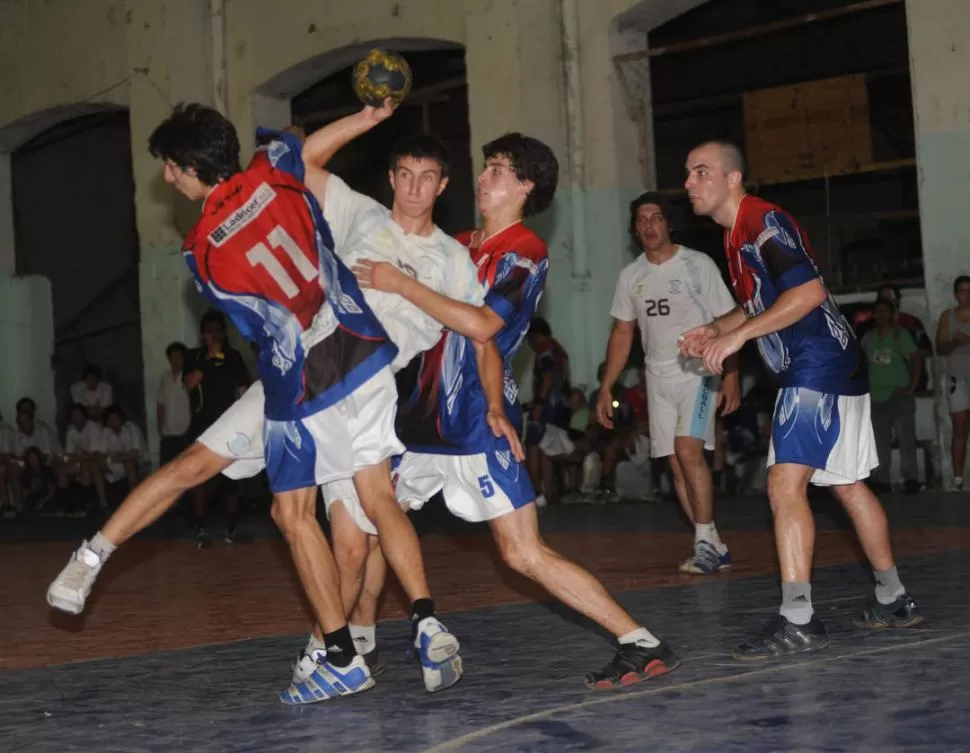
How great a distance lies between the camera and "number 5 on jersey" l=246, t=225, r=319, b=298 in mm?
5215

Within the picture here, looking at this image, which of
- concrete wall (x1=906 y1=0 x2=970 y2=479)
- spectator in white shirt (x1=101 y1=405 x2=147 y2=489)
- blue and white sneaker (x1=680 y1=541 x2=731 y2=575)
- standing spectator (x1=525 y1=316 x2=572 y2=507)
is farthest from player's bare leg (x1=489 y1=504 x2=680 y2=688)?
spectator in white shirt (x1=101 y1=405 x2=147 y2=489)

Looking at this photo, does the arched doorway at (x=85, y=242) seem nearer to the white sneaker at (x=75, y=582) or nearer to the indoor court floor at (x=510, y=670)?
the indoor court floor at (x=510, y=670)

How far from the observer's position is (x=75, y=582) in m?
5.70

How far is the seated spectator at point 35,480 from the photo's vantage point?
19.6m

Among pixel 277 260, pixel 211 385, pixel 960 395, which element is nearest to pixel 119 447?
pixel 211 385

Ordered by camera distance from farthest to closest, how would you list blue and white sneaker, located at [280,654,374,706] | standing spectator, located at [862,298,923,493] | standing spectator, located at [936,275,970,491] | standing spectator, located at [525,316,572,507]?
standing spectator, located at [525,316,572,507]
standing spectator, located at [862,298,923,493]
standing spectator, located at [936,275,970,491]
blue and white sneaker, located at [280,654,374,706]

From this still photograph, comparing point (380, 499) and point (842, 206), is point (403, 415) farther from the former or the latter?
point (842, 206)

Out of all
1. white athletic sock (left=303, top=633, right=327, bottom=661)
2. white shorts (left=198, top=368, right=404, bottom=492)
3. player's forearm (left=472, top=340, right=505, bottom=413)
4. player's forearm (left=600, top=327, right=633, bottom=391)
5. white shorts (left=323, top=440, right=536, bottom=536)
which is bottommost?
white athletic sock (left=303, top=633, right=327, bottom=661)

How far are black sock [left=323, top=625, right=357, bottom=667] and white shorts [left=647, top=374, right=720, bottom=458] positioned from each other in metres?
4.20

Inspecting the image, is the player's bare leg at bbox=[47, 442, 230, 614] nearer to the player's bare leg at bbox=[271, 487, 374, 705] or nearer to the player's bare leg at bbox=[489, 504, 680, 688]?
the player's bare leg at bbox=[271, 487, 374, 705]

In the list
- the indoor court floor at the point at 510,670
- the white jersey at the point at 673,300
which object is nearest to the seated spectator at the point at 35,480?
the indoor court floor at the point at 510,670

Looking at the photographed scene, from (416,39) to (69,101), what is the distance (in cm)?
575

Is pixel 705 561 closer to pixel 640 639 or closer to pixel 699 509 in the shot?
pixel 699 509

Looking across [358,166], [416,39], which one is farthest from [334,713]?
[358,166]
